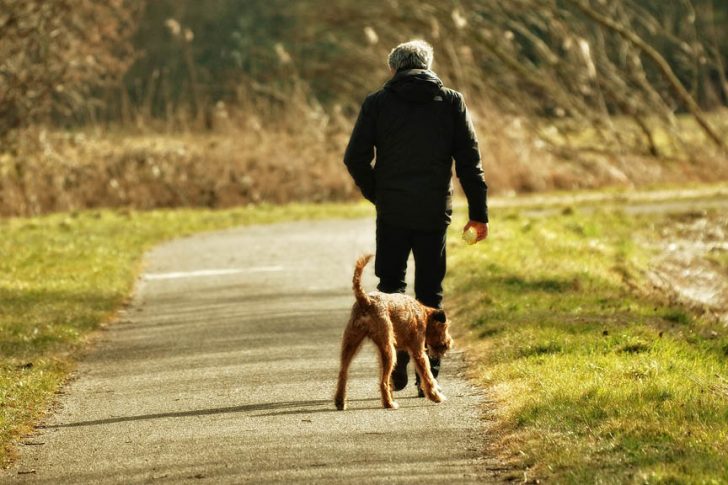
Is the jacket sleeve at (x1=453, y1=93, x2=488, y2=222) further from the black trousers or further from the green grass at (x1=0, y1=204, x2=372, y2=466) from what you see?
the green grass at (x1=0, y1=204, x2=372, y2=466)

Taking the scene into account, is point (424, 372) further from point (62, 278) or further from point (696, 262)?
point (696, 262)

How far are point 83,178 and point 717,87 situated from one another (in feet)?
91.9

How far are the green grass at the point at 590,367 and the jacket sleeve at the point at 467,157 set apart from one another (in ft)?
3.91

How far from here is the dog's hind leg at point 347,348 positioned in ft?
26.8

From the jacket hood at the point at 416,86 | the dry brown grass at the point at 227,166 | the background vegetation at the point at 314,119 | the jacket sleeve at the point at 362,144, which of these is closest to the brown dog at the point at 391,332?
the jacket sleeve at the point at 362,144

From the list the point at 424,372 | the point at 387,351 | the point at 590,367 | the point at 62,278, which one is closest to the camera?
the point at 387,351

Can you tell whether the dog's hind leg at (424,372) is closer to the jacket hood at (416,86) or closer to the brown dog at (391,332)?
the brown dog at (391,332)

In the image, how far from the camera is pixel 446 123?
8.46m

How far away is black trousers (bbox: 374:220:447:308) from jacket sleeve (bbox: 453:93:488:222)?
278mm

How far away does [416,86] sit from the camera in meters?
8.37

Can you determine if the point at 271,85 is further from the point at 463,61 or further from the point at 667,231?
the point at 667,231

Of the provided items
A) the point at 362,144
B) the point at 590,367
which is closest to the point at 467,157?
the point at 362,144

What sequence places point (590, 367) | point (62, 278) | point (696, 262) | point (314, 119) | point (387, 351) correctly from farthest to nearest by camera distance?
1. point (314, 119)
2. point (696, 262)
3. point (62, 278)
4. point (590, 367)
5. point (387, 351)

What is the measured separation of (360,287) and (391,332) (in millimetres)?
369
